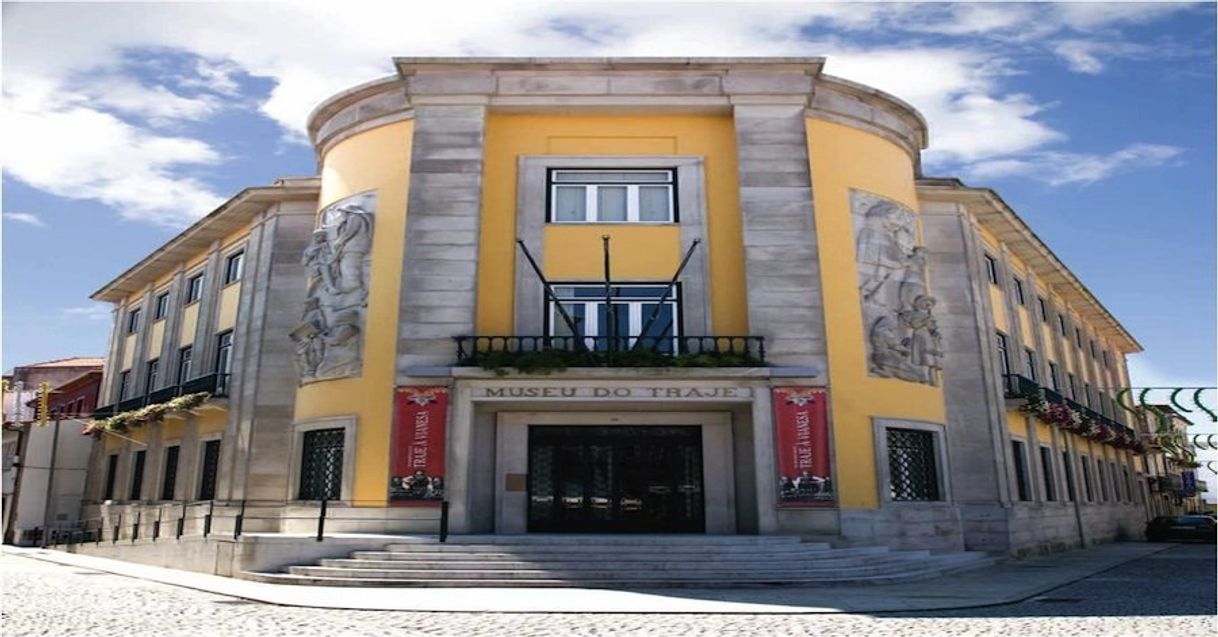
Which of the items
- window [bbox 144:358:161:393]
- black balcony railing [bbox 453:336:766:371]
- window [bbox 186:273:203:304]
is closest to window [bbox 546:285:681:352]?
black balcony railing [bbox 453:336:766:371]

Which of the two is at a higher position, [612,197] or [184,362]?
[612,197]

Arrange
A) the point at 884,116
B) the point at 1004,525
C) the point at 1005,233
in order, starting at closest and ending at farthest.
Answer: the point at 1004,525
the point at 884,116
the point at 1005,233

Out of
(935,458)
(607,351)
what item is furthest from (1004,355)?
(607,351)

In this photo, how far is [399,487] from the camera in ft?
59.6

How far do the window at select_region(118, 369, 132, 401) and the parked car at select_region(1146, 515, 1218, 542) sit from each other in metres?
37.6

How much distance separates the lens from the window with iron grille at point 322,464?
19.6 meters

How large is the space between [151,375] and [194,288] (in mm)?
3817

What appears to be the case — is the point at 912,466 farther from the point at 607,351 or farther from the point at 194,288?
the point at 194,288

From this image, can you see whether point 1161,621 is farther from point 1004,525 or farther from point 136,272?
point 136,272

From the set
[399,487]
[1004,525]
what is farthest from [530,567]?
[1004,525]

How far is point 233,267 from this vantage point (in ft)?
89.0

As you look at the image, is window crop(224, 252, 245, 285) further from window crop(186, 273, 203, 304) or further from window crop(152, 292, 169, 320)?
window crop(152, 292, 169, 320)

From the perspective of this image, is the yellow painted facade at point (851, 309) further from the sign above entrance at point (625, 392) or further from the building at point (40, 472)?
the building at point (40, 472)

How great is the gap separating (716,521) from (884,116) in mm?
11221
